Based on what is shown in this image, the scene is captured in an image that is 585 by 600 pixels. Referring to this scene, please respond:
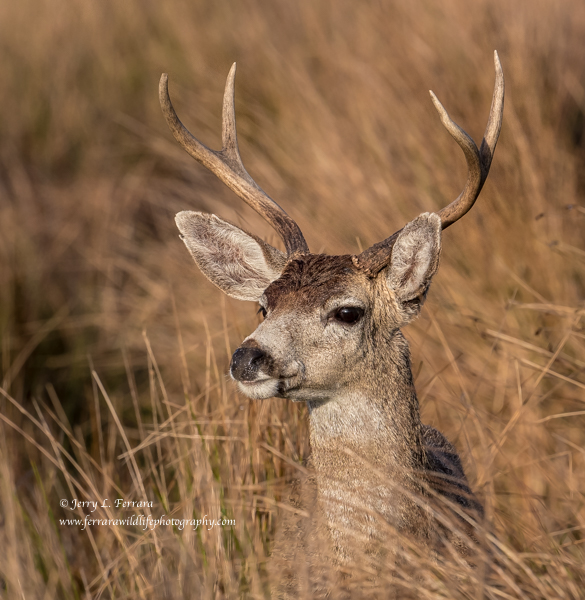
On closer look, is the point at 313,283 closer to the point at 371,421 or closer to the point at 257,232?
the point at 371,421

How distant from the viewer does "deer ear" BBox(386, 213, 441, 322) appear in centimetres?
343

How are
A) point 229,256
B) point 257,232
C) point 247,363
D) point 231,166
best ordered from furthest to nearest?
point 257,232 → point 231,166 → point 229,256 → point 247,363

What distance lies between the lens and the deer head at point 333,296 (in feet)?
10.9

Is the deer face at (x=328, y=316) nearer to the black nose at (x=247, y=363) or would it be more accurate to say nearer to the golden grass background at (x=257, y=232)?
the black nose at (x=247, y=363)

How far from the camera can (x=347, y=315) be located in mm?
3514

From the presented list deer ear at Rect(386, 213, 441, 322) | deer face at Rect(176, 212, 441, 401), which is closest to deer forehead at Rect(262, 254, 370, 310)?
deer face at Rect(176, 212, 441, 401)

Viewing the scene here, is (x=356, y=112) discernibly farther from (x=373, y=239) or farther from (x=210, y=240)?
(x=210, y=240)

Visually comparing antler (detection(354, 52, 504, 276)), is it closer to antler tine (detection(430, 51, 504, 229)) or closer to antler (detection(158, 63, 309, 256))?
antler tine (detection(430, 51, 504, 229))

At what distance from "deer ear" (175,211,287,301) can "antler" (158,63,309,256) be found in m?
0.12

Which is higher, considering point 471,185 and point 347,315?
point 471,185

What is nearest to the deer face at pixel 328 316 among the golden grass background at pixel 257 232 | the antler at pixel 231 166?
the antler at pixel 231 166

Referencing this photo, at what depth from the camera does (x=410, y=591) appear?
307 centimetres

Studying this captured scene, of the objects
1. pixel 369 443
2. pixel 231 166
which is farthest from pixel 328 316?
pixel 231 166

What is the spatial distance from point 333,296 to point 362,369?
0.31 metres
